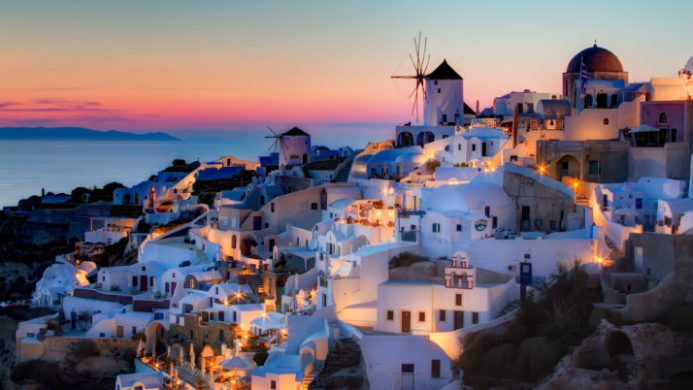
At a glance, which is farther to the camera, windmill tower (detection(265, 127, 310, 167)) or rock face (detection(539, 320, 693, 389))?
windmill tower (detection(265, 127, 310, 167))

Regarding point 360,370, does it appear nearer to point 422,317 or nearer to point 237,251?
point 422,317

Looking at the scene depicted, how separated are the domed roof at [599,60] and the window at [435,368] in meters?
17.0

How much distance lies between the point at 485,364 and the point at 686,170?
9762 mm

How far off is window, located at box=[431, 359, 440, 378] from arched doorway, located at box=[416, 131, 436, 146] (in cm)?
1657

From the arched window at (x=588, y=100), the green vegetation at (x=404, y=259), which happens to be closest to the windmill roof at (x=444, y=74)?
the arched window at (x=588, y=100)

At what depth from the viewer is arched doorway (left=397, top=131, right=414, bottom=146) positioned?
40438mm

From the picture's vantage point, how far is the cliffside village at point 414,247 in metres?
24.7

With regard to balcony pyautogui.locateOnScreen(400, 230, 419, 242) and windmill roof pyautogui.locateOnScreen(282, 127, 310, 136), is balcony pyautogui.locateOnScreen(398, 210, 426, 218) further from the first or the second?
windmill roof pyautogui.locateOnScreen(282, 127, 310, 136)

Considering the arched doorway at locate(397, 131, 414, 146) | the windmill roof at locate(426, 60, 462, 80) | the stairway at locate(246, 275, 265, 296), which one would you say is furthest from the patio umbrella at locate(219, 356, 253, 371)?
the windmill roof at locate(426, 60, 462, 80)

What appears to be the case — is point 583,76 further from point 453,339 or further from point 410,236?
point 453,339

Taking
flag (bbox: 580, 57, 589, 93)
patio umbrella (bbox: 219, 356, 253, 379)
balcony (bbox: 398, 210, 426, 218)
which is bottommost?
patio umbrella (bbox: 219, 356, 253, 379)

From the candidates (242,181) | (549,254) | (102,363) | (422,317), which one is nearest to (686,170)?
(549,254)

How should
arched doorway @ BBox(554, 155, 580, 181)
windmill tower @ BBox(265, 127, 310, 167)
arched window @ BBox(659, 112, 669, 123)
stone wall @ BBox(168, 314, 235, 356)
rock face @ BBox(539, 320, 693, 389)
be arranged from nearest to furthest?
rock face @ BBox(539, 320, 693, 389), stone wall @ BBox(168, 314, 235, 356), arched window @ BBox(659, 112, 669, 123), arched doorway @ BBox(554, 155, 580, 181), windmill tower @ BBox(265, 127, 310, 167)

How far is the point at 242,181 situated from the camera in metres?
47.7
